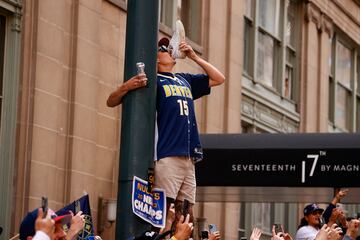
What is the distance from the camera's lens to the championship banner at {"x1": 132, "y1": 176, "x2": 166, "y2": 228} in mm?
9977

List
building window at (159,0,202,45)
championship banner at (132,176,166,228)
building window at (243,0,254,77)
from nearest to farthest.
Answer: championship banner at (132,176,166,228)
building window at (159,0,202,45)
building window at (243,0,254,77)

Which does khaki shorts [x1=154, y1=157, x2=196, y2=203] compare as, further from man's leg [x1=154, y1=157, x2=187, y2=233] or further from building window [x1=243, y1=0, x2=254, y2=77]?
building window [x1=243, y1=0, x2=254, y2=77]

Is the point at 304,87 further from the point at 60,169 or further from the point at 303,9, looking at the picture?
the point at 60,169

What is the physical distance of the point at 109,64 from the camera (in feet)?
65.4

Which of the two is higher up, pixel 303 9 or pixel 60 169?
pixel 303 9

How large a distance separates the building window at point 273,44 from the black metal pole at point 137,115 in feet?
56.3

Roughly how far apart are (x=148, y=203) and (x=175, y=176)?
524mm

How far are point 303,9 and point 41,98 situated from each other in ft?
49.5

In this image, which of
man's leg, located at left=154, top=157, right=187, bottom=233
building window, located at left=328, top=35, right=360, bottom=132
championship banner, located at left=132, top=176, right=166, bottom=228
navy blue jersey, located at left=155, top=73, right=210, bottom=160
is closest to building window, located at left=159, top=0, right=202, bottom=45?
building window, located at left=328, top=35, right=360, bottom=132

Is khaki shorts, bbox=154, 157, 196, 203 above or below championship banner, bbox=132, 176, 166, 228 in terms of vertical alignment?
above

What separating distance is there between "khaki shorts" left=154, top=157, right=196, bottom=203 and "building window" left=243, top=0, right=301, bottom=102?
1649 cm

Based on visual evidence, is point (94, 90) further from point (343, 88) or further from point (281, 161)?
point (343, 88)

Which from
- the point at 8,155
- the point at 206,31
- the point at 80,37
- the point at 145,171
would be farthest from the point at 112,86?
the point at 145,171

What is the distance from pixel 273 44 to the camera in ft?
97.2
